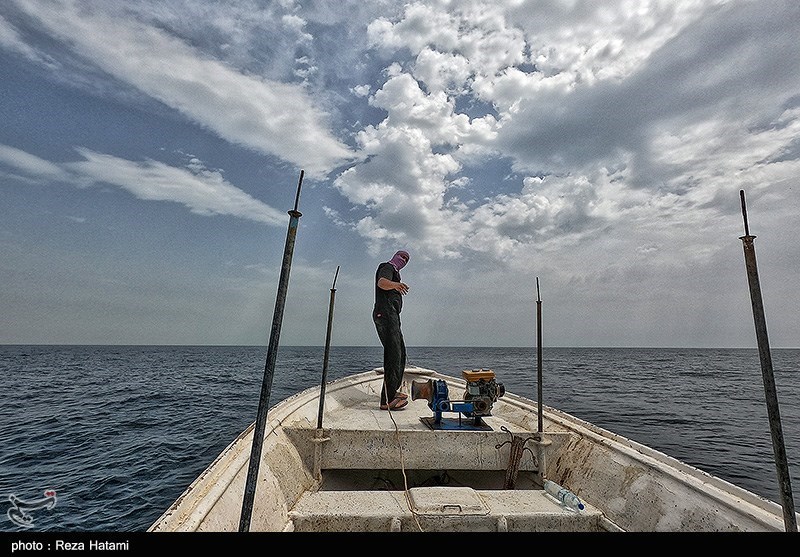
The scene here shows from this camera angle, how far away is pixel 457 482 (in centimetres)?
563

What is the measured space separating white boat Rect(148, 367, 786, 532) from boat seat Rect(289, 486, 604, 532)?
11 millimetres

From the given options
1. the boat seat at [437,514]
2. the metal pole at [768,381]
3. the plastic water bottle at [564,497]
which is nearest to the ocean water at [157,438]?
the boat seat at [437,514]

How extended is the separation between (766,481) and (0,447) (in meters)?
21.7

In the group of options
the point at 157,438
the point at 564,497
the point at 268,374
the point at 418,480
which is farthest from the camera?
the point at 157,438

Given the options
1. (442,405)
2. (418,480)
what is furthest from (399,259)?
(418,480)

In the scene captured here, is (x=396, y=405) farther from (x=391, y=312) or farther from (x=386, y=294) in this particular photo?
(x=386, y=294)

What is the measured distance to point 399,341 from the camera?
261 inches

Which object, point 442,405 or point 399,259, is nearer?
point 442,405

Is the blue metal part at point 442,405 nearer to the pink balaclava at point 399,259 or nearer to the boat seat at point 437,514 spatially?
the boat seat at point 437,514

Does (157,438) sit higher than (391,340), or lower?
lower

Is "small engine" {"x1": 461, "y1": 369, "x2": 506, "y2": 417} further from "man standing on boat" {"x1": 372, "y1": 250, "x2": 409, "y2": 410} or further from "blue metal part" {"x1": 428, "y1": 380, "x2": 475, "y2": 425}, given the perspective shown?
"man standing on boat" {"x1": 372, "y1": 250, "x2": 409, "y2": 410}

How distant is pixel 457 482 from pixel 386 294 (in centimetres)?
302

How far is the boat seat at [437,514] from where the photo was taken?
12.1 ft

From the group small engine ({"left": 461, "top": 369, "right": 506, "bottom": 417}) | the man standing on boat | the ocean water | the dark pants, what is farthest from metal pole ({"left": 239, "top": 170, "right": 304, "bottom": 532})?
the ocean water
